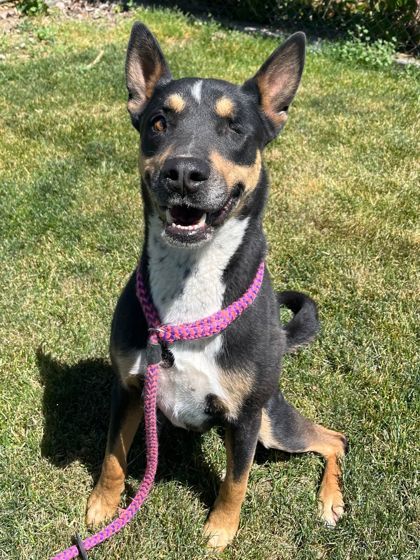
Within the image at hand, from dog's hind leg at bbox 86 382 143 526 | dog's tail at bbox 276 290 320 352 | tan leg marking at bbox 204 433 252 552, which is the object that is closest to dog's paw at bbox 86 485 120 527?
dog's hind leg at bbox 86 382 143 526

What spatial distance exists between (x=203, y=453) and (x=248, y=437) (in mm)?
668

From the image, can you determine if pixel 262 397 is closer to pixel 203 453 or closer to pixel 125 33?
pixel 203 453

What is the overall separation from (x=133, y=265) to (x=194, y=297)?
200cm

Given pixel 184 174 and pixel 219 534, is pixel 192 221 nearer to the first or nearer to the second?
pixel 184 174

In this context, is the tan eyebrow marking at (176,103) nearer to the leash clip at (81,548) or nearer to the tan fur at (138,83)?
the tan fur at (138,83)

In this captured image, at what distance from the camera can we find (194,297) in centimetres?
254

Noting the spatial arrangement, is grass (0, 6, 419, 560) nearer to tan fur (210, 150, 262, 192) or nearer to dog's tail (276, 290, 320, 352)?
dog's tail (276, 290, 320, 352)

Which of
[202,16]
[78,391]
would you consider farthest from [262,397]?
[202,16]

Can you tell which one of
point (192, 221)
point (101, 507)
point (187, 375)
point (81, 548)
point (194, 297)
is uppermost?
point (192, 221)

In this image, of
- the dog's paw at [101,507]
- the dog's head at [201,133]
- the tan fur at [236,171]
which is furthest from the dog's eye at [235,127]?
the dog's paw at [101,507]

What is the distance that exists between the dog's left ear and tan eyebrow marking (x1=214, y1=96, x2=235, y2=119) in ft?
0.80

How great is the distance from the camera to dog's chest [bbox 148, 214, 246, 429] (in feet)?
8.26

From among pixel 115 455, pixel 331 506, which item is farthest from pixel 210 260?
pixel 331 506

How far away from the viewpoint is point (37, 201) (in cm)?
509
